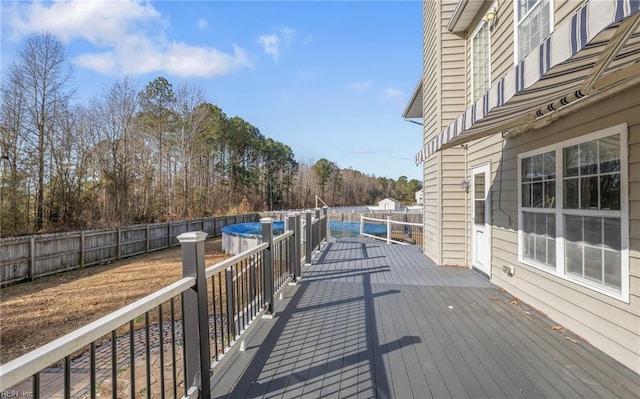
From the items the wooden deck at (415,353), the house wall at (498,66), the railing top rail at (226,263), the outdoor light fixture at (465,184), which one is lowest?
the wooden deck at (415,353)

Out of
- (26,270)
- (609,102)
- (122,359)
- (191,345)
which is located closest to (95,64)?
(26,270)

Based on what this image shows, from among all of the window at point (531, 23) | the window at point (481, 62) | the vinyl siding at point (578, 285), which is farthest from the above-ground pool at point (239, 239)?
the window at point (531, 23)

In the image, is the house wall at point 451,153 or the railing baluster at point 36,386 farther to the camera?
the house wall at point 451,153

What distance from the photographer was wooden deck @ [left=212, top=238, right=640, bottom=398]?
2279 millimetres

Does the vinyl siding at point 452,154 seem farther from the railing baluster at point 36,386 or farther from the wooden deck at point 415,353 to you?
the railing baluster at point 36,386

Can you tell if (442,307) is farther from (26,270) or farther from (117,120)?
(117,120)

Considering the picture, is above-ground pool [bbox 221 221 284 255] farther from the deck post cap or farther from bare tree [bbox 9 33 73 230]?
the deck post cap

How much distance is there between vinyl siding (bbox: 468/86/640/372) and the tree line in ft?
48.4

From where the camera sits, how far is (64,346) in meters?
1.09

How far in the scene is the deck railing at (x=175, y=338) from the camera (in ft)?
3.68

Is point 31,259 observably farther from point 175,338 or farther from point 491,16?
point 491,16

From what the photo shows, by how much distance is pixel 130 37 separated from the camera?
1055 centimetres

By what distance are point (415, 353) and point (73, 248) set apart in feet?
39.6

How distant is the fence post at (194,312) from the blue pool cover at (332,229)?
34.4 feet
